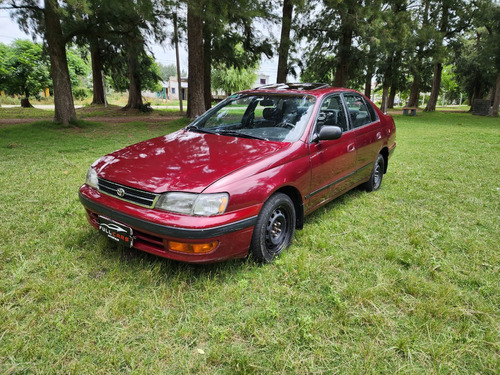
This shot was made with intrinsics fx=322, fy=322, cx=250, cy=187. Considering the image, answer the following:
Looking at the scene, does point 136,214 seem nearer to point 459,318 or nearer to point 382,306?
point 382,306

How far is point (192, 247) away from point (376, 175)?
3649mm

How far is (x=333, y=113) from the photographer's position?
12.5 ft

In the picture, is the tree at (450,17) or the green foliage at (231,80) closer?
the tree at (450,17)

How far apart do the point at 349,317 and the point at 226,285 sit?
3.08ft

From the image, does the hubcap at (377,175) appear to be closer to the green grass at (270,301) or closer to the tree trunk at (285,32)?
the green grass at (270,301)

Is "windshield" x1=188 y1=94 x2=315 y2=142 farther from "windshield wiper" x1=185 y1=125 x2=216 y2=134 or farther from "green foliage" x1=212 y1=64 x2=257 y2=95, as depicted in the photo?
"green foliage" x1=212 y1=64 x2=257 y2=95

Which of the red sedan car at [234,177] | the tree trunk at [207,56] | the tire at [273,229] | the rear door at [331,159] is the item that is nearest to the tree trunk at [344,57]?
the tree trunk at [207,56]

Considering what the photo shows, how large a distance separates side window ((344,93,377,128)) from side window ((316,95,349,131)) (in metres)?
0.20

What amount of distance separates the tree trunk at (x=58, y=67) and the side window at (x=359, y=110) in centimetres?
929

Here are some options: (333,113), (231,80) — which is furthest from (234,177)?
(231,80)

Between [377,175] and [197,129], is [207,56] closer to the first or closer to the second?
[377,175]

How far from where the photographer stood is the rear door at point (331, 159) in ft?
10.9

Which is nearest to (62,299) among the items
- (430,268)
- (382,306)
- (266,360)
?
(266,360)

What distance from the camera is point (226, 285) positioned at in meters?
2.54
